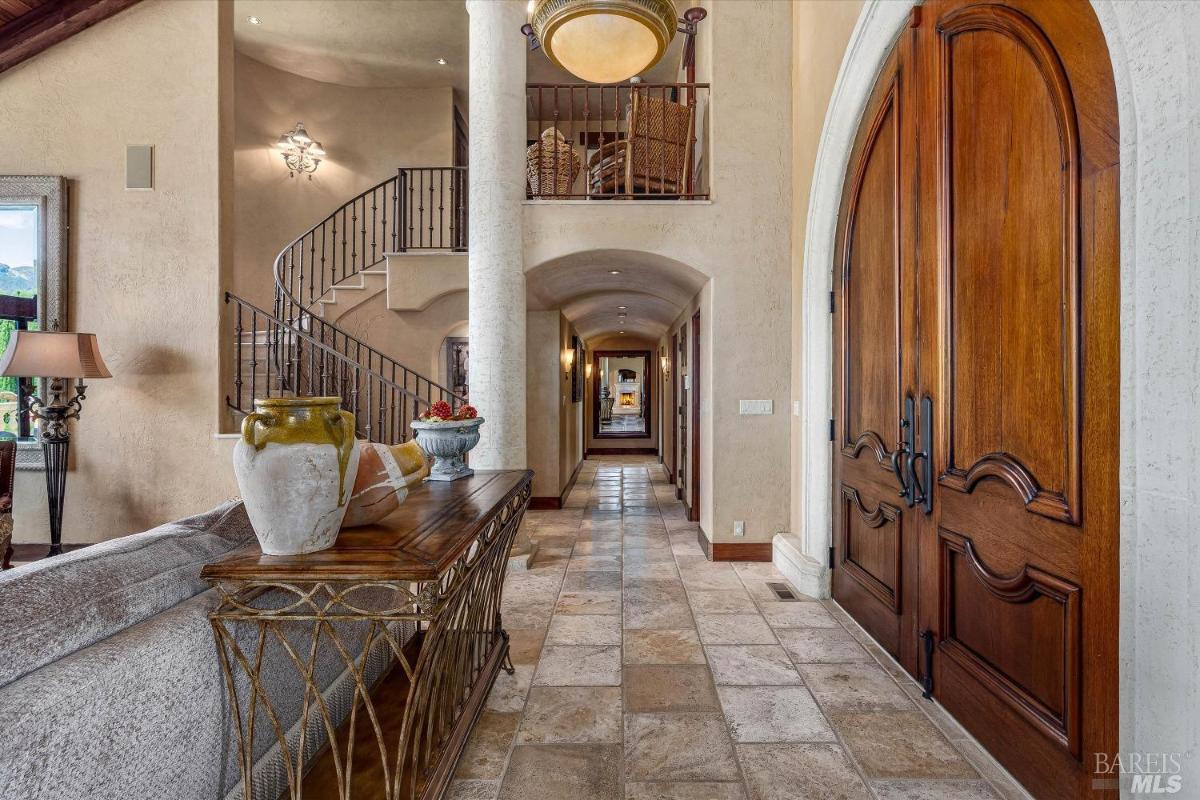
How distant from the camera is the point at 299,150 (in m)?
7.83

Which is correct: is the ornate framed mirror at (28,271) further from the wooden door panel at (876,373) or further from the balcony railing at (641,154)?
the wooden door panel at (876,373)

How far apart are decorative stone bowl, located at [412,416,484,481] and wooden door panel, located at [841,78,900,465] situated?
1983 millimetres

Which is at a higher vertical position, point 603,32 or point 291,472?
point 603,32

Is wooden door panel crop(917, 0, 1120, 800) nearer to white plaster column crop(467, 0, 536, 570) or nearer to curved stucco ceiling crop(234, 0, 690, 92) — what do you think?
white plaster column crop(467, 0, 536, 570)

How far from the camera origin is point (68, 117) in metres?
Result: 4.31

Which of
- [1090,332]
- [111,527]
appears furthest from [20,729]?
[111,527]

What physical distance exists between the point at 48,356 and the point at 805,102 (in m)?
5.50

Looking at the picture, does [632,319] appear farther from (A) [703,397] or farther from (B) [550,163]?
(A) [703,397]

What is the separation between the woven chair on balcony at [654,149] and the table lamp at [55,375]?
393 cm

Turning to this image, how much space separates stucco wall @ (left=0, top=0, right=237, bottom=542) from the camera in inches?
169

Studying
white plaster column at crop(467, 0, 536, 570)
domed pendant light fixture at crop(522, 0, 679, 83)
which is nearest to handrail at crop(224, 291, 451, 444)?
white plaster column at crop(467, 0, 536, 570)

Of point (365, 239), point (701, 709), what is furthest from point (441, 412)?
point (365, 239)

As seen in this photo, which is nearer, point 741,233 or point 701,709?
point 701,709

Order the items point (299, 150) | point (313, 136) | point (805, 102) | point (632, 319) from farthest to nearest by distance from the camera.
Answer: point (632, 319) → point (313, 136) → point (299, 150) → point (805, 102)
